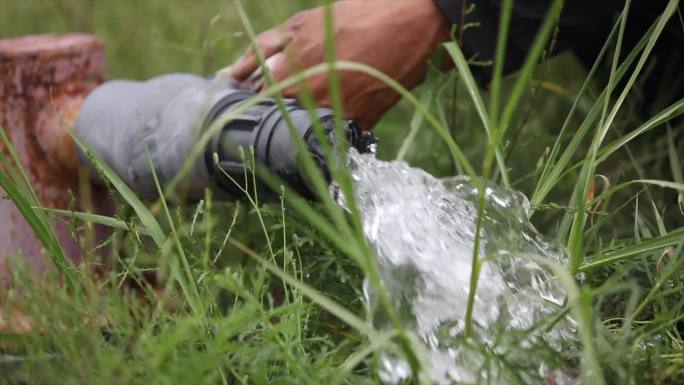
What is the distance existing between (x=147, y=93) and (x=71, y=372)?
2.51 feet

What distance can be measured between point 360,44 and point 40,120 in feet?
2.15

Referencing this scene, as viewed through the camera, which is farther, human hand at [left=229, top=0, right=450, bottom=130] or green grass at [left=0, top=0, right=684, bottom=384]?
human hand at [left=229, top=0, right=450, bottom=130]

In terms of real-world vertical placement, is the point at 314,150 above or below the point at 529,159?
Result: above

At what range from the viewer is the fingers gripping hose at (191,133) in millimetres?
1211

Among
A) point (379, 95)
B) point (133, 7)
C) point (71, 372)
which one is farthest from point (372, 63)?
point (133, 7)

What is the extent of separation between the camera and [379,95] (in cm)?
158

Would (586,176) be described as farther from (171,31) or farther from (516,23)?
(171,31)

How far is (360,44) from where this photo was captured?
1529mm

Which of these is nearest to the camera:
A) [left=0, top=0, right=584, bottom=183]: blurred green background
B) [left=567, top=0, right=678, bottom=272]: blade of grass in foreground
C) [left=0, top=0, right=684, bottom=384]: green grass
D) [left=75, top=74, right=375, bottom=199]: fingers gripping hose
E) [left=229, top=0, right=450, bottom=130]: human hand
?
[left=0, top=0, right=684, bottom=384]: green grass

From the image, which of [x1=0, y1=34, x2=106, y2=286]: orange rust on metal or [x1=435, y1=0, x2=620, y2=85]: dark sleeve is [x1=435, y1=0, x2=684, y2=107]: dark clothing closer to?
[x1=435, y1=0, x2=620, y2=85]: dark sleeve

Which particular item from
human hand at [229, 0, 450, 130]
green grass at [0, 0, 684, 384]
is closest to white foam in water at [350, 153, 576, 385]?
green grass at [0, 0, 684, 384]

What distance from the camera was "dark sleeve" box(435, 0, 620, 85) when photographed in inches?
60.1

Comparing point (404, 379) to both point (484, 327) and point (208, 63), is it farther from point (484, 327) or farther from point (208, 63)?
point (208, 63)

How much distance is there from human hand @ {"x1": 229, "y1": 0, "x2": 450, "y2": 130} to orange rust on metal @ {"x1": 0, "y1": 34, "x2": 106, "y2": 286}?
0.36 metres
